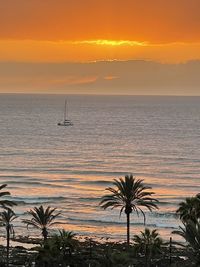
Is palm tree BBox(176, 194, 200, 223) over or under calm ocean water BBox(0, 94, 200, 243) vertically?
under

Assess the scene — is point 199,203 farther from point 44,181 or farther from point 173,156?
point 173,156

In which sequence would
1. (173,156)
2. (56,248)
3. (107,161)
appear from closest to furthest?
1. (56,248)
2. (107,161)
3. (173,156)

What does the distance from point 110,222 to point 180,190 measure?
29.2 m

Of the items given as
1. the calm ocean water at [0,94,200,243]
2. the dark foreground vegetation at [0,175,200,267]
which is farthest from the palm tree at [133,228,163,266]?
the calm ocean water at [0,94,200,243]

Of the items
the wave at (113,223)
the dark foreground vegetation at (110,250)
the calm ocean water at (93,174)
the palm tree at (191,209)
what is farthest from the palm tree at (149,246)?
the wave at (113,223)

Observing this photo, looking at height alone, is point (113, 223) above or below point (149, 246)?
above

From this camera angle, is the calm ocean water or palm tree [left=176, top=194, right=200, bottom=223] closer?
palm tree [left=176, top=194, right=200, bottom=223]

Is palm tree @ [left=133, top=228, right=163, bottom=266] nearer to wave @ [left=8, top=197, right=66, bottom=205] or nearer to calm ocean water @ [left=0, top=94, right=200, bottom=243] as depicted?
calm ocean water @ [left=0, top=94, right=200, bottom=243]

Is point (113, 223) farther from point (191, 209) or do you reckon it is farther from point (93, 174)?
point (93, 174)

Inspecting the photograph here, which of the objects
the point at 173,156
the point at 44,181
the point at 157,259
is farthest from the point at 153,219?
the point at 173,156

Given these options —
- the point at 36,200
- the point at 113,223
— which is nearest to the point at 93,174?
the point at 36,200

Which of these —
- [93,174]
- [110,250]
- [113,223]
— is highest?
[93,174]

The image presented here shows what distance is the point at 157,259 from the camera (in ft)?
176

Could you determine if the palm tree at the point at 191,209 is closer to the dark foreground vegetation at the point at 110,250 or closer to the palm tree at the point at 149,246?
the dark foreground vegetation at the point at 110,250
